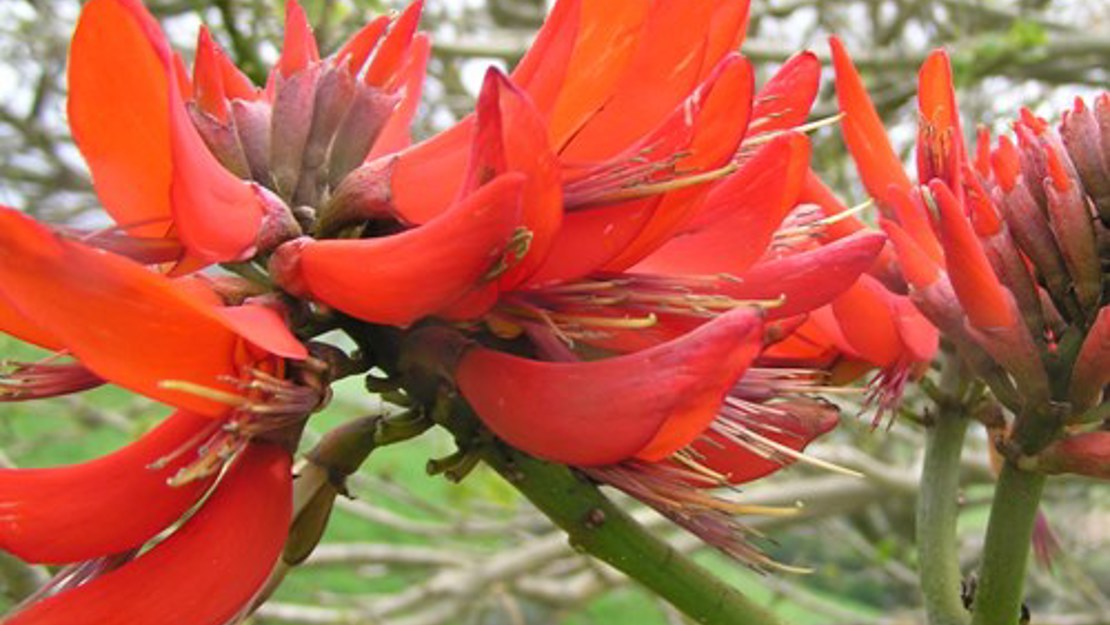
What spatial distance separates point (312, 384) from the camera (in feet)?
1.88

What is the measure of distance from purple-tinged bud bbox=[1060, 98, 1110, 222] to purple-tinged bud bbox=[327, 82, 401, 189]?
0.35 meters

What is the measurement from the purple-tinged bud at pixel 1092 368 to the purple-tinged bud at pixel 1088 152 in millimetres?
76

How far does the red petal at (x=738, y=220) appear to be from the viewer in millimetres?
618

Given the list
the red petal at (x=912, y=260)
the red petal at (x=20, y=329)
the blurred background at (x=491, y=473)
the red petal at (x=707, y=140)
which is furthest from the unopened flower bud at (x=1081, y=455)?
the blurred background at (x=491, y=473)

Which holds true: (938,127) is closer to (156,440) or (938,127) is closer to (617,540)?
(617,540)

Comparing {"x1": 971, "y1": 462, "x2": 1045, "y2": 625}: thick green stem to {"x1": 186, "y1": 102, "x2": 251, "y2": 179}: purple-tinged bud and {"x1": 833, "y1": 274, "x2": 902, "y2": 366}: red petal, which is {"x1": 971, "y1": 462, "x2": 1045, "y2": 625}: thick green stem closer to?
{"x1": 833, "y1": 274, "x2": 902, "y2": 366}: red petal

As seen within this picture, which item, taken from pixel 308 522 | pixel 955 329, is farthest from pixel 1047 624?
pixel 308 522

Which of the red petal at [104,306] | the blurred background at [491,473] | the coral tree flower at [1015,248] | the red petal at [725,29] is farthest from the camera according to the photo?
the blurred background at [491,473]

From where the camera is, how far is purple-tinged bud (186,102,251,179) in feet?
2.12

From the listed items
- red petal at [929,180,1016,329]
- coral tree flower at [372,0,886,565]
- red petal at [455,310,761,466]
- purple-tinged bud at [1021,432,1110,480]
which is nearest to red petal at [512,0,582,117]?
coral tree flower at [372,0,886,565]

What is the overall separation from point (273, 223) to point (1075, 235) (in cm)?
39

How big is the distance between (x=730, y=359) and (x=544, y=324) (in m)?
0.10

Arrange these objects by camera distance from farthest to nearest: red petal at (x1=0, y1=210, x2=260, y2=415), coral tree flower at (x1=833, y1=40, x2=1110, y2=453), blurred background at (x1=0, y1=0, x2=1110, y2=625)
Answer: blurred background at (x1=0, y1=0, x2=1110, y2=625) < coral tree flower at (x1=833, y1=40, x2=1110, y2=453) < red petal at (x1=0, y1=210, x2=260, y2=415)

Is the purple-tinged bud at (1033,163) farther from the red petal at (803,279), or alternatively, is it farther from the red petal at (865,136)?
the red petal at (803,279)
